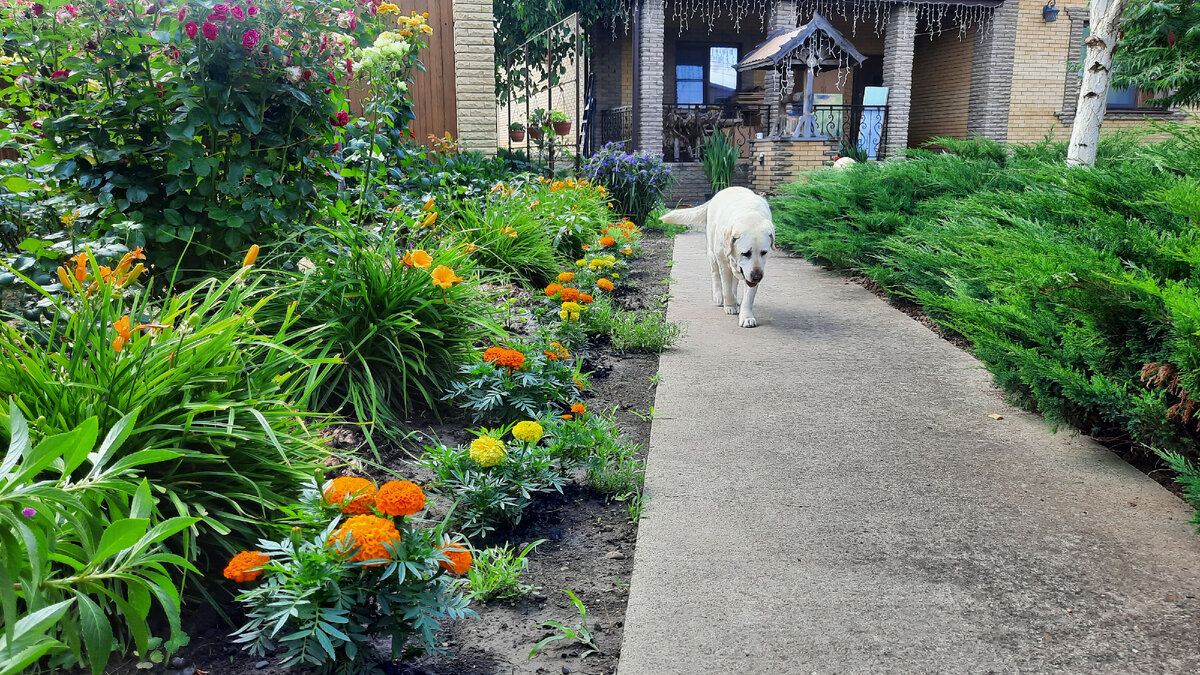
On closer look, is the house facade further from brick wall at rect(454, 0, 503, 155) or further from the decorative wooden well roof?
brick wall at rect(454, 0, 503, 155)

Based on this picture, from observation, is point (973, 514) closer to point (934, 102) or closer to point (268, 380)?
point (268, 380)

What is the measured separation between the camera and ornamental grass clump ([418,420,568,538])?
2.16 meters

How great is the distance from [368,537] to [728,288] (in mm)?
3897

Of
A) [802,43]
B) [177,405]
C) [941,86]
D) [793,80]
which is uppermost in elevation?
[941,86]

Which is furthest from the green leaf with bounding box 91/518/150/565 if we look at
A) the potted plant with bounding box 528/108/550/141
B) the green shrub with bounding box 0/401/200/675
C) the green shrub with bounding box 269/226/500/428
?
the potted plant with bounding box 528/108/550/141

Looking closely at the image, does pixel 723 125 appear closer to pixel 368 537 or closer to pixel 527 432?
pixel 527 432

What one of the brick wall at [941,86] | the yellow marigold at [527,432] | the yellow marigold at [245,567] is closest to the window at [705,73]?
the brick wall at [941,86]

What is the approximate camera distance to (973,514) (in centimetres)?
226

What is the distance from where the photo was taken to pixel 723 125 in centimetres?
1588

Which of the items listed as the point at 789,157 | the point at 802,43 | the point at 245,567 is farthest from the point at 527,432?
the point at 789,157

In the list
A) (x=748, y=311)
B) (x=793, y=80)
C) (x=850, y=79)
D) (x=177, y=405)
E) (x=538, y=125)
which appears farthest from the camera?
(x=850, y=79)

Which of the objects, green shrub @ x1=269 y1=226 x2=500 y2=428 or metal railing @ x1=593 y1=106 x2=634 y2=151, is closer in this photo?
green shrub @ x1=269 y1=226 x2=500 y2=428

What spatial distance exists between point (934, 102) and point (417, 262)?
62.3 ft

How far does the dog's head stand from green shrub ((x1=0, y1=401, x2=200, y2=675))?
3536 millimetres
